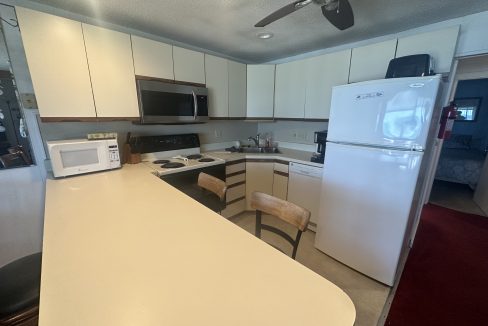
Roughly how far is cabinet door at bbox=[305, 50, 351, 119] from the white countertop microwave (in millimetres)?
2192

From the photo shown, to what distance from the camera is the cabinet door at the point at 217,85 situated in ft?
7.77

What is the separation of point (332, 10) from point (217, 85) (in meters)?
1.49

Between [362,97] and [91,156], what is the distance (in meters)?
2.29

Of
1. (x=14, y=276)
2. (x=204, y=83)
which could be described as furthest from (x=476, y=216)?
(x=14, y=276)

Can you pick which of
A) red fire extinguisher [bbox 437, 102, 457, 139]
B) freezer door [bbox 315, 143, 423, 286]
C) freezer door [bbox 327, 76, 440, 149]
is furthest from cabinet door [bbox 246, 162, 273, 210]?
red fire extinguisher [bbox 437, 102, 457, 139]

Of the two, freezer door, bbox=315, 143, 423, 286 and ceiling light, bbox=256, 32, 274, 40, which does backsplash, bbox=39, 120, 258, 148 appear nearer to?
ceiling light, bbox=256, 32, 274, 40

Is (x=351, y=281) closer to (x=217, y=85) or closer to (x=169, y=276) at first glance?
(x=169, y=276)

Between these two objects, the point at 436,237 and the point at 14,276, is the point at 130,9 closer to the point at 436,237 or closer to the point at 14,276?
the point at 14,276

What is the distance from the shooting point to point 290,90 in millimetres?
2648

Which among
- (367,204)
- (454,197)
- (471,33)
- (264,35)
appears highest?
(264,35)

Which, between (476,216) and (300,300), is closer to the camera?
(300,300)

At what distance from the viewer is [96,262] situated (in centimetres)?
70

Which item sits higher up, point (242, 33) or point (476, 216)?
point (242, 33)

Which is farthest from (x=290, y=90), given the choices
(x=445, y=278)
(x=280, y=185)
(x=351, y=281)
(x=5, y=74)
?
(x=5, y=74)
